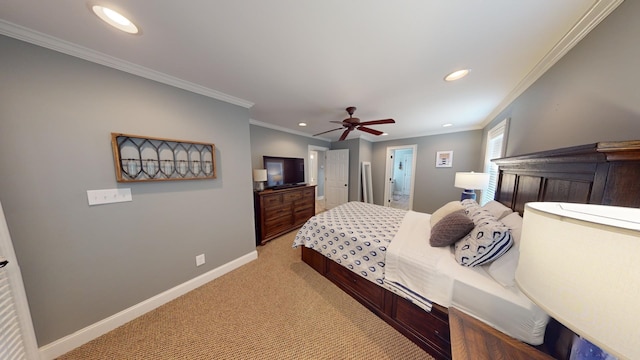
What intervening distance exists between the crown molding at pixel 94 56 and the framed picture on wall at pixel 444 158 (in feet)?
14.1

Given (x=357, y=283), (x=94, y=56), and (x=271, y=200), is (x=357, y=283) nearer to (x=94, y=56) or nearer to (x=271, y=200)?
(x=271, y=200)

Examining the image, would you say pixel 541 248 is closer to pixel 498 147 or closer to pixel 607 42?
pixel 607 42

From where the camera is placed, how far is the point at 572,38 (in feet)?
3.63

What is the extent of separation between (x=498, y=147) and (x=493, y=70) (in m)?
1.60

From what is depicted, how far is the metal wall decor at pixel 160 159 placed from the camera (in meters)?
1.47

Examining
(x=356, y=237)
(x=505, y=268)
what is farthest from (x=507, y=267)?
(x=356, y=237)

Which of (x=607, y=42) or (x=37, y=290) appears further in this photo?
(x=37, y=290)

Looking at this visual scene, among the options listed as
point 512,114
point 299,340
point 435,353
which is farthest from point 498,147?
point 299,340

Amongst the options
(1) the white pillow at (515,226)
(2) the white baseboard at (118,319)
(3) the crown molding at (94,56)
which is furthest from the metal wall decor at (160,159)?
(1) the white pillow at (515,226)

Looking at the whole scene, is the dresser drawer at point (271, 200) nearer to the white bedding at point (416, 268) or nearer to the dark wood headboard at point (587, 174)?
the white bedding at point (416, 268)

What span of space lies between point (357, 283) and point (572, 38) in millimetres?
2430

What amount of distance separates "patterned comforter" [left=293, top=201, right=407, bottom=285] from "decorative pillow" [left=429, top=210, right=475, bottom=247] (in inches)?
15.4

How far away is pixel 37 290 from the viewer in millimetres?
1238

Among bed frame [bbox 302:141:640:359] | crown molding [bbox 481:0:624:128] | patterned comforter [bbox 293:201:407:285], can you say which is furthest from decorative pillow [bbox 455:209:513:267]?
crown molding [bbox 481:0:624:128]
